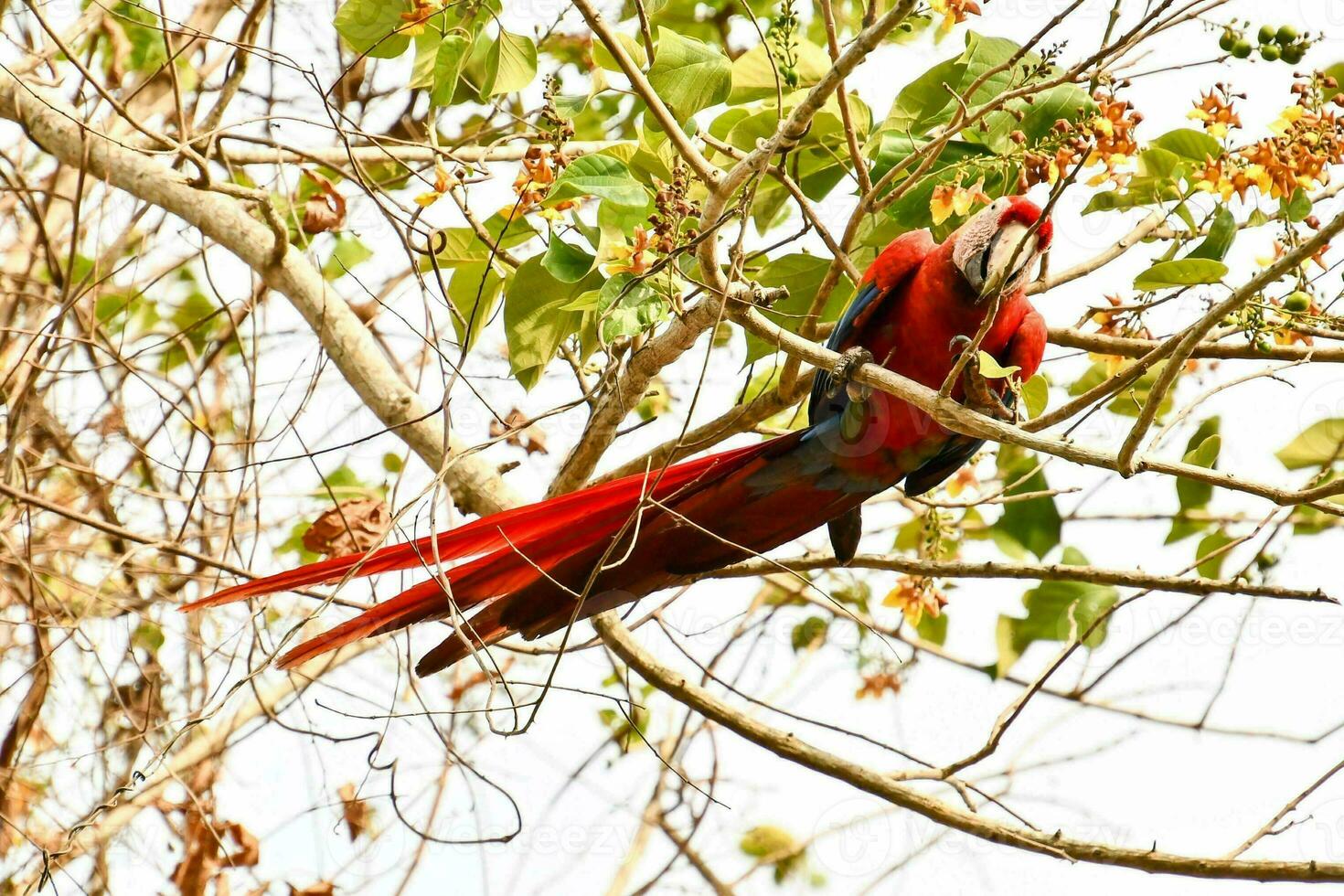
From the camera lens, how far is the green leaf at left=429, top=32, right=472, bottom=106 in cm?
193

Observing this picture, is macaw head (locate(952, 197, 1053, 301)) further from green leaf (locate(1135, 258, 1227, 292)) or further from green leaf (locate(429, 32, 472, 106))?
green leaf (locate(429, 32, 472, 106))

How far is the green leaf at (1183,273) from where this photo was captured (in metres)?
A: 1.76

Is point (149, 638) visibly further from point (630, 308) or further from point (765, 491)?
point (630, 308)

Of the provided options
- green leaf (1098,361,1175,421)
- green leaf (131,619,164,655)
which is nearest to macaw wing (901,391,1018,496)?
green leaf (1098,361,1175,421)

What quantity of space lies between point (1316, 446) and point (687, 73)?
1407 mm

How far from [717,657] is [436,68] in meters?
1.29

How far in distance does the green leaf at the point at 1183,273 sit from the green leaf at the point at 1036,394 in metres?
0.30

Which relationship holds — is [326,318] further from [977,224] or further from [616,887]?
[616,887]

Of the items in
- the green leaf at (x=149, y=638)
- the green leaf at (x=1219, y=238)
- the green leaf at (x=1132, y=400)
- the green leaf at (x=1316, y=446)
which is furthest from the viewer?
the green leaf at (x=149, y=638)

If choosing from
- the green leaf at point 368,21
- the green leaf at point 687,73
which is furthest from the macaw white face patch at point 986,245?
the green leaf at point 368,21

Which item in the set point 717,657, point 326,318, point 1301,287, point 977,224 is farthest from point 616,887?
point 1301,287

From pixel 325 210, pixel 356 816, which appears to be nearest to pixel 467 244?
pixel 325 210

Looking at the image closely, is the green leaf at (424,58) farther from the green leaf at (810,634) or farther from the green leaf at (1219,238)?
the green leaf at (810,634)

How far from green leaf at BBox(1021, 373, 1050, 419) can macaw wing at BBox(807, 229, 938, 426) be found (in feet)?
0.96
